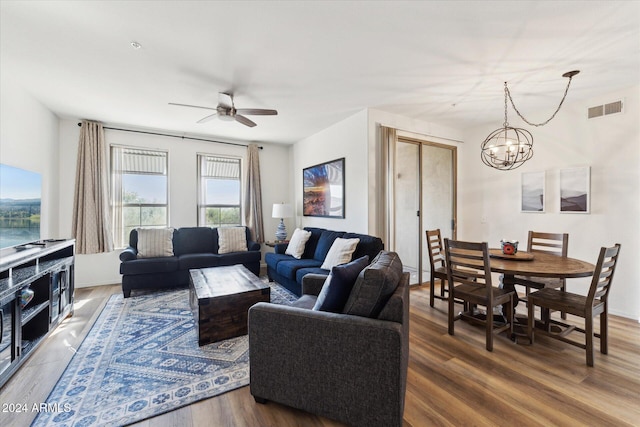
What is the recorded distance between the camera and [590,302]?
2174 mm

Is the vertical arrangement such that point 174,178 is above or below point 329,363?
above

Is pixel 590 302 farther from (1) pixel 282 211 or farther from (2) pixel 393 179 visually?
(1) pixel 282 211

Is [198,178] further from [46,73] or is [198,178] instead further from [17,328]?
[17,328]

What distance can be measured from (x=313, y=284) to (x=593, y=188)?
3.73m

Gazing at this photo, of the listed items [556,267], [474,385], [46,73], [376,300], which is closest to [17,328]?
[46,73]

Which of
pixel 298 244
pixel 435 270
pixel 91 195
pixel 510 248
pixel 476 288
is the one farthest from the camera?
pixel 298 244

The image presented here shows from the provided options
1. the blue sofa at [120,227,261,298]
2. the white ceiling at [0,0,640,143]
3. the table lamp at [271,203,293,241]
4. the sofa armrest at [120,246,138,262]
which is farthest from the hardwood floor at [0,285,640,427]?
the table lamp at [271,203,293,241]

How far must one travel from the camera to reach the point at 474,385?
1.93 m

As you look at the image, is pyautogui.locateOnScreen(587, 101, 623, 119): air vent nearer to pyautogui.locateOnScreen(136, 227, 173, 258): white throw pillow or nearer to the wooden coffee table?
the wooden coffee table

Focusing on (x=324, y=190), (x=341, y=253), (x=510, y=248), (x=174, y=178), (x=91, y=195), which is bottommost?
(x=341, y=253)

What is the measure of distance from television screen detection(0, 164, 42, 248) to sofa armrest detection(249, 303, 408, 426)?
2684mm

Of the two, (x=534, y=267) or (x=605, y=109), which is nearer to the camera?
(x=534, y=267)

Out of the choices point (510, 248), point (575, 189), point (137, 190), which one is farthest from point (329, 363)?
point (137, 190)

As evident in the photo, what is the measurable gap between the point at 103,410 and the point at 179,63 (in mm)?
2781
